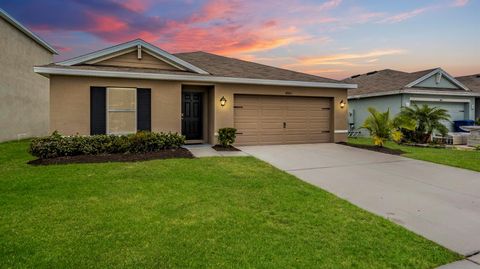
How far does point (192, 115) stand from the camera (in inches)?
472

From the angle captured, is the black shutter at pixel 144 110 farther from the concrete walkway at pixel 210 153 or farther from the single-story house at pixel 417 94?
the single-story house at pixel 417 94

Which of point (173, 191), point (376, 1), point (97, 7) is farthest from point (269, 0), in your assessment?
point (173, 191)

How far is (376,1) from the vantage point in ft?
36.1

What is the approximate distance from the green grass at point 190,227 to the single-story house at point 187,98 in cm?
423

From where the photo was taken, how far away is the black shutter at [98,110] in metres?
9.86

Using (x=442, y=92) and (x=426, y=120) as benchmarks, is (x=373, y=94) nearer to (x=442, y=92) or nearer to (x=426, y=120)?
(x=442, y=92)

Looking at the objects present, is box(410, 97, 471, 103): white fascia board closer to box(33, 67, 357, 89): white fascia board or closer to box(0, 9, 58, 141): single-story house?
box(33, 67, 357, 89): white fascia board

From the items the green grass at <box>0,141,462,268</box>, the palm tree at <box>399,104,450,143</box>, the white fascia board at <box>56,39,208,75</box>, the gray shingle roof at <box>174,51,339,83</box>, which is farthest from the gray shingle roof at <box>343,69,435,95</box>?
the green grass at <box>0,141,462,268</box>

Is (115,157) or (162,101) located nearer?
(115,157)

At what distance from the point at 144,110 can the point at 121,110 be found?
2.54 feet

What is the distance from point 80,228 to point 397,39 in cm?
1497

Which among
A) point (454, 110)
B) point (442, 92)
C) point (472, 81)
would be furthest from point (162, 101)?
point (472, 81)

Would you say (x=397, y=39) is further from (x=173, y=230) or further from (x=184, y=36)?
(x=173, y=230)


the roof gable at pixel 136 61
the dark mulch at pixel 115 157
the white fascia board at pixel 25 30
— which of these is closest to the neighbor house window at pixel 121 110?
the roof gable at pixel 136 61
